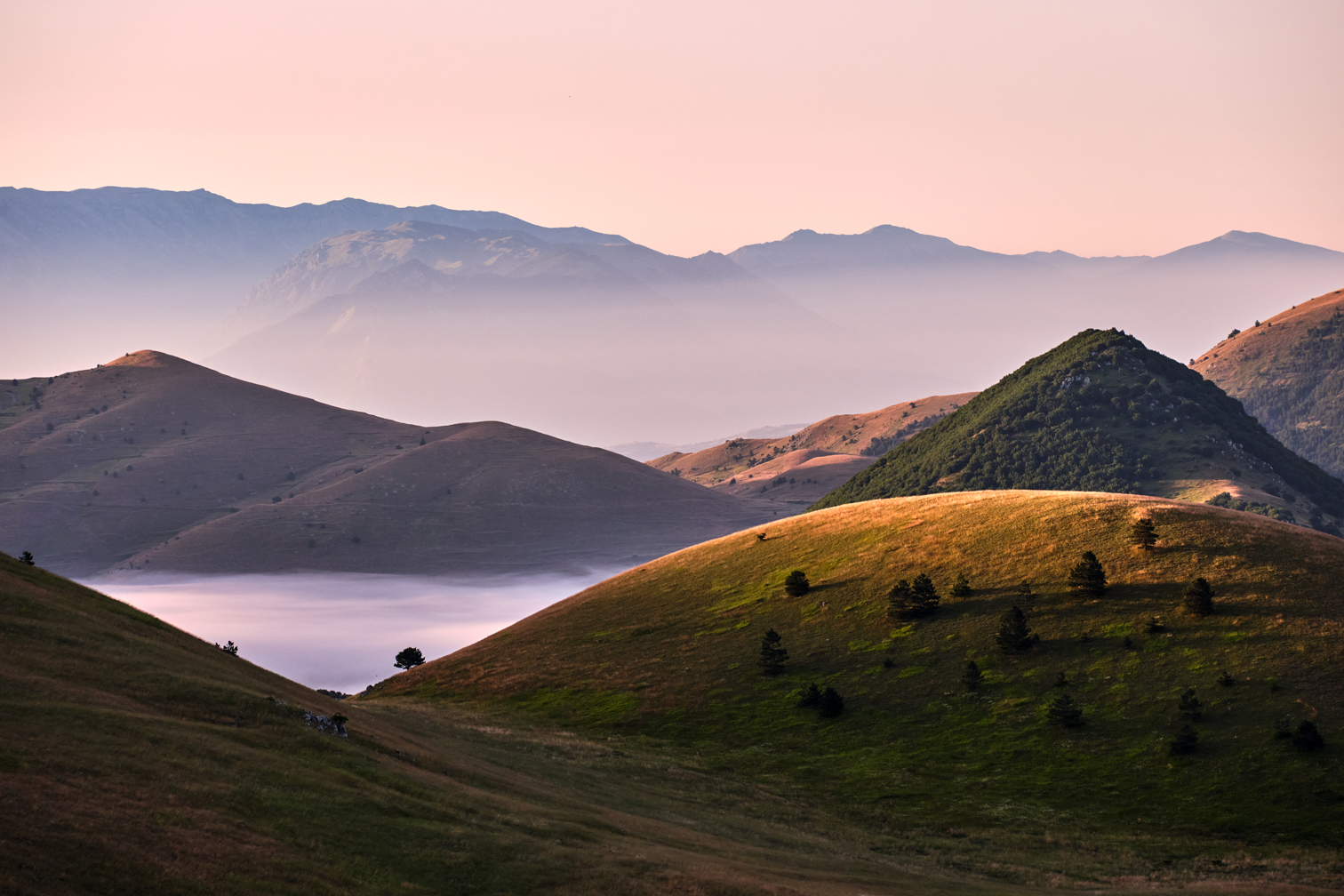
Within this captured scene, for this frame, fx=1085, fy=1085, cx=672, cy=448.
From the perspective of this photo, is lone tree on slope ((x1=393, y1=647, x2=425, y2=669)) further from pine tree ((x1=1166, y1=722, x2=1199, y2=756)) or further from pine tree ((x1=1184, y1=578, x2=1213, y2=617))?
pine tree ((x1=1166, y1=722, x2=1199, y2=756))

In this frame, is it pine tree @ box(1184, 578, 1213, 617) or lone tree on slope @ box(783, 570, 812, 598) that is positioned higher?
lone tree on slope @ box(783, 570, 812, 598)

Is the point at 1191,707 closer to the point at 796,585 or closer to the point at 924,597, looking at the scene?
the point at 924,597

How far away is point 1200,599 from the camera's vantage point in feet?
291

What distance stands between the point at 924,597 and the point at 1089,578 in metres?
14.4

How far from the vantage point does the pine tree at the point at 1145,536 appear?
332 ft

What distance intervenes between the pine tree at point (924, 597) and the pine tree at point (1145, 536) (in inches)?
793

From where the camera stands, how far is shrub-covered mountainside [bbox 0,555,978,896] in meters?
32.7

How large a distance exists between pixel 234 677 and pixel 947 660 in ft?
194

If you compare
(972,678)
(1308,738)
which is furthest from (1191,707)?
Answer: (972,678)

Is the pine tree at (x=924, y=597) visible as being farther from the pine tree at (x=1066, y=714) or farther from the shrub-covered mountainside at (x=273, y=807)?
the shrub-covered mountainside at (x=273, y=807)

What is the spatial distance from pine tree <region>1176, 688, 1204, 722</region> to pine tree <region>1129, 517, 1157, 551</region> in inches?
1006

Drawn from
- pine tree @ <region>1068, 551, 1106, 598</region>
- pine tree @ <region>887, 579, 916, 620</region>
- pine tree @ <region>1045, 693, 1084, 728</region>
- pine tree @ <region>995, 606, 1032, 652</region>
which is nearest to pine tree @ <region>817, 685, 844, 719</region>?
pine tree @ <region>887, 579, 916, 620</region>

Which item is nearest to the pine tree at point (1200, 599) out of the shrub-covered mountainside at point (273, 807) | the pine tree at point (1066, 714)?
the pine tree at point (1066, 714)

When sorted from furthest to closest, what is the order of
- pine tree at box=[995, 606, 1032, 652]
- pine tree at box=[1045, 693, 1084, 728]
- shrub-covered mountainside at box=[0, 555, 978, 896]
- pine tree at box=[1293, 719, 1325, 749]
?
pine tree at box=[995, 606, 1032, 652] → pine tree at box=[1045, 693, 1084, 728] → pine tree at box=[1293, 719, 1325, 749] → shrub-covered mountainside at box=[0, 555, 978, 896]
